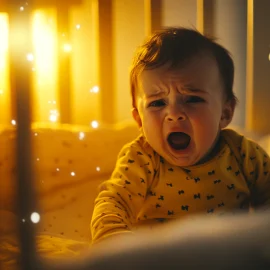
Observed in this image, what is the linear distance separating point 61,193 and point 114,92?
317mm

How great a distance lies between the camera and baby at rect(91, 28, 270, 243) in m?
0.77

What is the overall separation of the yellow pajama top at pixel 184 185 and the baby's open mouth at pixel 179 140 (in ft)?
0.16

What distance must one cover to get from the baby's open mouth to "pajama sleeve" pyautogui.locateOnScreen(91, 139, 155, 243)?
6 cm

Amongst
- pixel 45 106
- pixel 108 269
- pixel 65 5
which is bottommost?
pixel 108 269

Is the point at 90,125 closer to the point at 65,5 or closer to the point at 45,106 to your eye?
the point at 45,106

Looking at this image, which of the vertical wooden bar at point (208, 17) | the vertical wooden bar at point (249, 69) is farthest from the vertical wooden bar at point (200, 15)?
the vertical wooden bar at point (249, 69)

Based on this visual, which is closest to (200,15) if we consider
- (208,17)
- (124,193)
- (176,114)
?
(208,17)

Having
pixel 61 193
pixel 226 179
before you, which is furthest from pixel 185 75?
pixel 61 193

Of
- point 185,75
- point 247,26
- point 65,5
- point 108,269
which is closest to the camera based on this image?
point 108,269

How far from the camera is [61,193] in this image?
1.10 m

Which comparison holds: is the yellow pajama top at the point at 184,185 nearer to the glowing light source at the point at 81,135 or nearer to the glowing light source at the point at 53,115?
the glowing light source at the point at 81,135

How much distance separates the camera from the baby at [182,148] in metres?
0.77

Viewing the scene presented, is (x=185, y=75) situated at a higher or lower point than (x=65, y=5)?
lower

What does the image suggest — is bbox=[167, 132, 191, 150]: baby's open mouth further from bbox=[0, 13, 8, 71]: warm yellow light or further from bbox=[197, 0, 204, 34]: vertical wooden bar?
bbox=[0, 13, 8, 71]: warm yellow light
